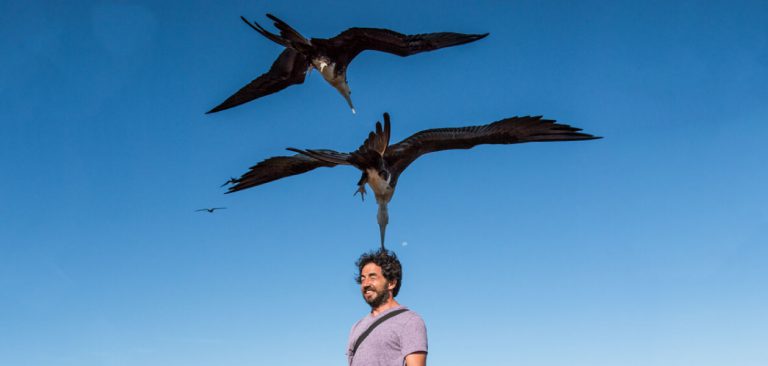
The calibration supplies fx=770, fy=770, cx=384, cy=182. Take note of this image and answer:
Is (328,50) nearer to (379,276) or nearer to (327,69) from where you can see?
(327,69)

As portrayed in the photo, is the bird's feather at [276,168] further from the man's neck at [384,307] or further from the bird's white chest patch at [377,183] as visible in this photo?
the man's neck at [384,307]

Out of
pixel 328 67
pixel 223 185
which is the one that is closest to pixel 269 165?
pixel 223 185

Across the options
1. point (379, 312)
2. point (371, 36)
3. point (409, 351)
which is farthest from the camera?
point (371, 36)

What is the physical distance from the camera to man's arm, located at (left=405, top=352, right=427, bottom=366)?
19.3ft

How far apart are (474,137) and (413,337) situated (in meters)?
5.85

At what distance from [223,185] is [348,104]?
276 cm

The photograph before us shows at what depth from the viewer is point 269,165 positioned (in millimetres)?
11945

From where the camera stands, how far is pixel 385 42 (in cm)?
1298

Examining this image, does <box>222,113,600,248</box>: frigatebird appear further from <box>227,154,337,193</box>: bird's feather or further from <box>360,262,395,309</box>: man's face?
<box>360,262,395,309</box>: man's face

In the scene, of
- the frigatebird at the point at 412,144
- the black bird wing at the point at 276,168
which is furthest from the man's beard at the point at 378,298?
the black bird wing at the point at 276,168

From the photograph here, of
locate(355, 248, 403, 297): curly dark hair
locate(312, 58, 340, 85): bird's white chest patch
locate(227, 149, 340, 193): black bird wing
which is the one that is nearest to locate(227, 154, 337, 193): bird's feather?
locate(227, 149, 340, 193): black bird wing

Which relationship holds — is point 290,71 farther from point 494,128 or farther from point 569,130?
point 569,130

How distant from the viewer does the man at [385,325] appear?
5.94 m

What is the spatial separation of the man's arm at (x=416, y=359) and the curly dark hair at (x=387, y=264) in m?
0.77
